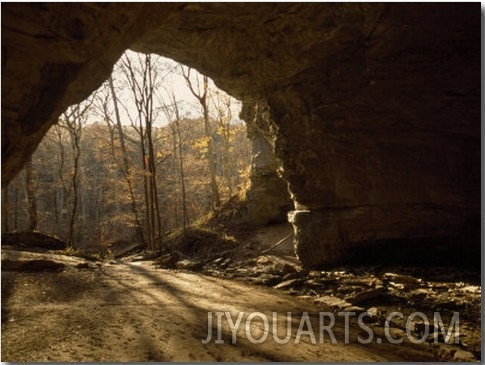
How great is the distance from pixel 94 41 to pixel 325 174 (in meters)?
8.24

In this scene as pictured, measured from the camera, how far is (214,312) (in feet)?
20.6

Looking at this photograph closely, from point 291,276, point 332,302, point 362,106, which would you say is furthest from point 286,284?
point 362,106

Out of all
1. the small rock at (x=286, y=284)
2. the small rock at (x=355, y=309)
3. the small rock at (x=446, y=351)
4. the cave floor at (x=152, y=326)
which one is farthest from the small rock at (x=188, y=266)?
the small rock at (x=446, y=351)

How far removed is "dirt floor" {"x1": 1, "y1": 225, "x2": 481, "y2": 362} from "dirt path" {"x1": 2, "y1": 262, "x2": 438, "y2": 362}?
0.01m

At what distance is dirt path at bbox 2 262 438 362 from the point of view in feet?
14.2

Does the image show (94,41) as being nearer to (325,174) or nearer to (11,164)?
(11,164)

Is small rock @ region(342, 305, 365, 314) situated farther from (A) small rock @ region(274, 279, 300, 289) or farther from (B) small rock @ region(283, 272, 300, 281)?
(B) small rock @ region(283, 272, 300, 281)

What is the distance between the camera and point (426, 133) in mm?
10516

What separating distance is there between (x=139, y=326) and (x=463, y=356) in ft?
14.7

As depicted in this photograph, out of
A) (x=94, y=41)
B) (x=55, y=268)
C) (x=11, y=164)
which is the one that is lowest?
(x=55, y=268)

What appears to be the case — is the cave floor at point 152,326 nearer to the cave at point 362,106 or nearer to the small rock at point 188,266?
the small rock at point 188,266

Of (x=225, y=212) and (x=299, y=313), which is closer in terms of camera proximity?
(x=299, y=313)

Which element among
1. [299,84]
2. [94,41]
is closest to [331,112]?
[299,84]

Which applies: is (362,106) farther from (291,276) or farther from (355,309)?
(355,309)
